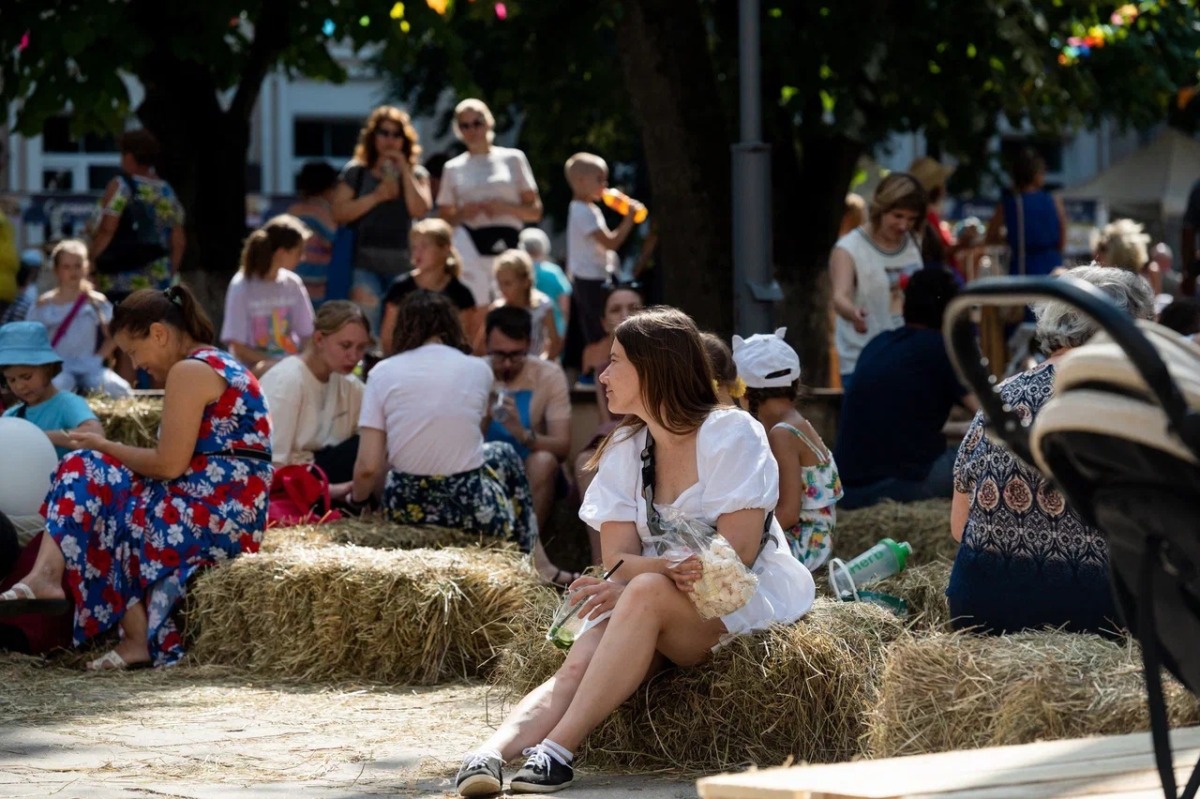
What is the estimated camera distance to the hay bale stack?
8.49m

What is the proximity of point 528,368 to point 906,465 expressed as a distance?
2095 mm

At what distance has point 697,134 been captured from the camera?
1192 centimetres

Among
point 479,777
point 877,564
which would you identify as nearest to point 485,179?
point 877,564

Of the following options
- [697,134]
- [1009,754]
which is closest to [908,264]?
[697,134]

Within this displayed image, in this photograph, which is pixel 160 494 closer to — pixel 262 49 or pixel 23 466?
pixel 23 466

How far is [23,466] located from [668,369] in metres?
3.72

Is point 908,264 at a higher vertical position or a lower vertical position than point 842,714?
higher

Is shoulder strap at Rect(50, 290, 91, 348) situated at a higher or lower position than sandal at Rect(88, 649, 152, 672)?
higher

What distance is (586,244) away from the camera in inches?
560

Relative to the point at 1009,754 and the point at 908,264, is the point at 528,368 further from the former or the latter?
the point at 1009,754

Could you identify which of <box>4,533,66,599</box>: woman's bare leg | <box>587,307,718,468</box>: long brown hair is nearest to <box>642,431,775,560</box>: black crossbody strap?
<box>587,307,718,468</box>: long brown hair

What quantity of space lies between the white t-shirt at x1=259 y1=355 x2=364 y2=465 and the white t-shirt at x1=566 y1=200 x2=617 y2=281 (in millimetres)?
4484

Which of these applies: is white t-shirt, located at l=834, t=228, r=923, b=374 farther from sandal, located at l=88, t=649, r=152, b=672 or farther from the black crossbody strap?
the black crossbody strap

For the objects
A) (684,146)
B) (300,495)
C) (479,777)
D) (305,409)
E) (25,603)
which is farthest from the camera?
(684,146)
